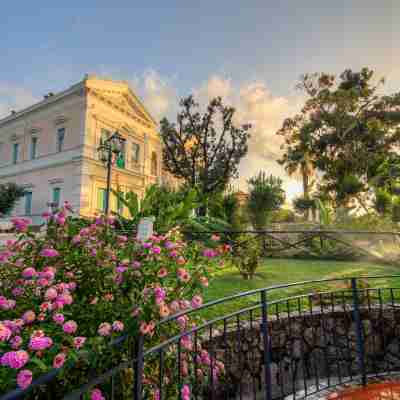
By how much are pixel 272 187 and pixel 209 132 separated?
1401 cm

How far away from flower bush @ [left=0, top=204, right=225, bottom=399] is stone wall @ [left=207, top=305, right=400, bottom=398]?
3.15 ft

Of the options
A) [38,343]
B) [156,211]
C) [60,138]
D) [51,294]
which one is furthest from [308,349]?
[60,138]

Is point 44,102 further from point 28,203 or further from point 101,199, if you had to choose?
point 101,199

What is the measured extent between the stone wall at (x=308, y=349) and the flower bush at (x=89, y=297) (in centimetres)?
96

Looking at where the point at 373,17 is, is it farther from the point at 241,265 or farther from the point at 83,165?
the point at 83,165

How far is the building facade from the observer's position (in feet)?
59.5

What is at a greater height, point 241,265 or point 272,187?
point 272,187

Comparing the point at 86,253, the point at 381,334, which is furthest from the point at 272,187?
the point at 86,253

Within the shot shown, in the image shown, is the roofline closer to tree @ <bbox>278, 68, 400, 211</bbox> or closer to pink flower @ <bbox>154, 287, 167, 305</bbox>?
tree @ <bbox>278, 68, 400, 211</bbox>

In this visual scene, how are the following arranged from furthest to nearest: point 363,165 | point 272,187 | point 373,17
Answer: point 363,165
point 272,187
point 373,17

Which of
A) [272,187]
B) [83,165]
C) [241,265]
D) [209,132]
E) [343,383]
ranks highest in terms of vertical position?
[209,132]

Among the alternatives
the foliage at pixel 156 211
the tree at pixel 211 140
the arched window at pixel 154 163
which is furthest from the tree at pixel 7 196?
the tree at pixel 211 140

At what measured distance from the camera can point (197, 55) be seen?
8852 mm

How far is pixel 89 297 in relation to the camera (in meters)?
2.16
